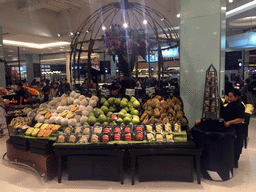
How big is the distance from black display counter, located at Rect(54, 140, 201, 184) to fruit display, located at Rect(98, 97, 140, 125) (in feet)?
1.85

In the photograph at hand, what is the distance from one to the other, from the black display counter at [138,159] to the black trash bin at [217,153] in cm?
20

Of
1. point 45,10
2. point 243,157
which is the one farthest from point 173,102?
point 45,10

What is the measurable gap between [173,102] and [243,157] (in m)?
1.75

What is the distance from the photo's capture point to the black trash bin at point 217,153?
310 cm

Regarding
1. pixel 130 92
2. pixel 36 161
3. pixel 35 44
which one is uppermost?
pixel 35 44

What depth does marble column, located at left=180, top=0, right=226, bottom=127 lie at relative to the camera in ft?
14.7

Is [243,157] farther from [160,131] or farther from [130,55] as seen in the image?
[130,55]

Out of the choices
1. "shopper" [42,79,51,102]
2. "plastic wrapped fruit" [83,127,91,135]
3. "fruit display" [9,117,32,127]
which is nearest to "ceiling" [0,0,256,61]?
"shopper" [42,79,51,102]

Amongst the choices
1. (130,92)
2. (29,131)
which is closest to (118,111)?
(130,92)

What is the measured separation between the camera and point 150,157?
10.2 feet

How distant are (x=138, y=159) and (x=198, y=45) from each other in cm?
289

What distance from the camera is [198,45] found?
464 cm

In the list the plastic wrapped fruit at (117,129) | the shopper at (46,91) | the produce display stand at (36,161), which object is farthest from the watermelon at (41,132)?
the shopper at (46,91)

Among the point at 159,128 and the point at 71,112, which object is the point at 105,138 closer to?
the point at 159,128
